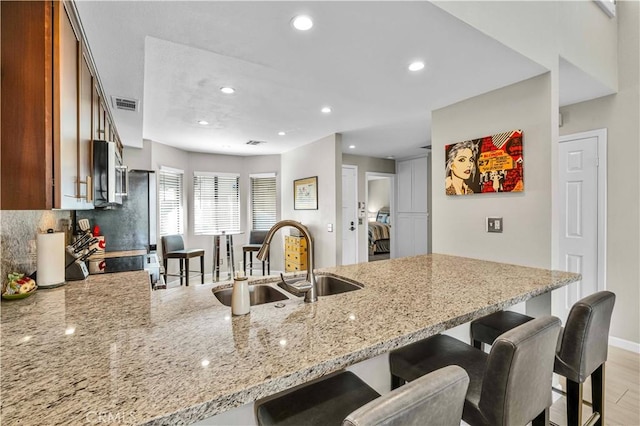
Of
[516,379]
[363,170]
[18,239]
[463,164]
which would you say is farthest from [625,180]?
[18,239]

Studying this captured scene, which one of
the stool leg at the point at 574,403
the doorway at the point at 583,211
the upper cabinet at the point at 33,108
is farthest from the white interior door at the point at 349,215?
the upper cabinet at the point at 33,108

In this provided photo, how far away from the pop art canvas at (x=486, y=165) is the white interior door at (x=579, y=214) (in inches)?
38.1

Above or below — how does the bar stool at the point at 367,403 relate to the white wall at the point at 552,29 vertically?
below

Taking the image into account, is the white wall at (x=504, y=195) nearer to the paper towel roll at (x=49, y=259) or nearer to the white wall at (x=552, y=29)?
the white wall at (x=552, y=29)

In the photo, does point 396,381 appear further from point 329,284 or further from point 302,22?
point 302,22

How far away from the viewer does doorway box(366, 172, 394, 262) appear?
6973 millimetres

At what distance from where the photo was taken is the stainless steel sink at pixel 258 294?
1508 millimetres

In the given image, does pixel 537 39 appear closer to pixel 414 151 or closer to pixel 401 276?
pixel 401 276

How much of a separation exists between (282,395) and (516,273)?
1518 mm

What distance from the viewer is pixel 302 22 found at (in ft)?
5.47

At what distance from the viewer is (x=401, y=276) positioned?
1725 mm

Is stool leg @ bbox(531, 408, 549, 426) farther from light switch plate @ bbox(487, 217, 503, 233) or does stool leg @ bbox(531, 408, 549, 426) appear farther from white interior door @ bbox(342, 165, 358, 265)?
white interior door @ bbox(342, 165, 358, 265)

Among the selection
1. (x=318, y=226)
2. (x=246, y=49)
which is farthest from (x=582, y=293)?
(x=246, y=49)

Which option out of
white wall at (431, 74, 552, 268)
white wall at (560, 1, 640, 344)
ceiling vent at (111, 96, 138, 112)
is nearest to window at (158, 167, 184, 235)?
ceiling vent at (111, 96, 138, 112)
